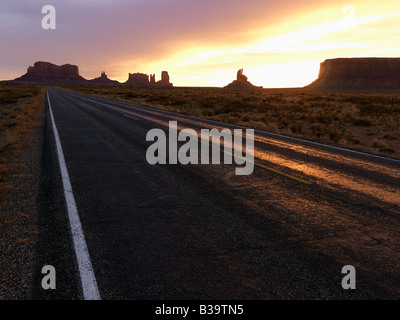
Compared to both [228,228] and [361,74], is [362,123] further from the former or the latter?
[361,74]

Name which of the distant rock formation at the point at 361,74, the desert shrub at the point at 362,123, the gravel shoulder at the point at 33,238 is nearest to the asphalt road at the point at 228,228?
the gravel shoulder at the point at 33,238

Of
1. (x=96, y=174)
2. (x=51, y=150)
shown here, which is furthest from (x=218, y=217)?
(x=51, y=150)

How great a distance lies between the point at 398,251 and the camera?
3711 millimetres

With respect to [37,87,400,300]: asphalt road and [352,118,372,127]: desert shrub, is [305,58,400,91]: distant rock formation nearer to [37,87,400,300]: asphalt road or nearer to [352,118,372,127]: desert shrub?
[352,118,372,127]: desert shrub

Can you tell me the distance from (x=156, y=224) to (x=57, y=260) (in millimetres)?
1419

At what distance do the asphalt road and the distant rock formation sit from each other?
549 feet

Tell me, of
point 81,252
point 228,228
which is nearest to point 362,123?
point 228,228

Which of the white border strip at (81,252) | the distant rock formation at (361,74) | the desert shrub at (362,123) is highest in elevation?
the distant rock formation at (361,74)

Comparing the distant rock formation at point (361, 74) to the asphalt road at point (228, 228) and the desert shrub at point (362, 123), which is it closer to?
the desert shrub at point (362, 123)

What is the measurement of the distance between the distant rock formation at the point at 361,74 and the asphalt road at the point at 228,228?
167 metres

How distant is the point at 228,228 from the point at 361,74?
18588 cm

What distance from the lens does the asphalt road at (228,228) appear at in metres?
3.03

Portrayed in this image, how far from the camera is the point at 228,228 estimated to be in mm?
4207

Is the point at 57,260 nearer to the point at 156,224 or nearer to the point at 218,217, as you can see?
the point at 156,224
